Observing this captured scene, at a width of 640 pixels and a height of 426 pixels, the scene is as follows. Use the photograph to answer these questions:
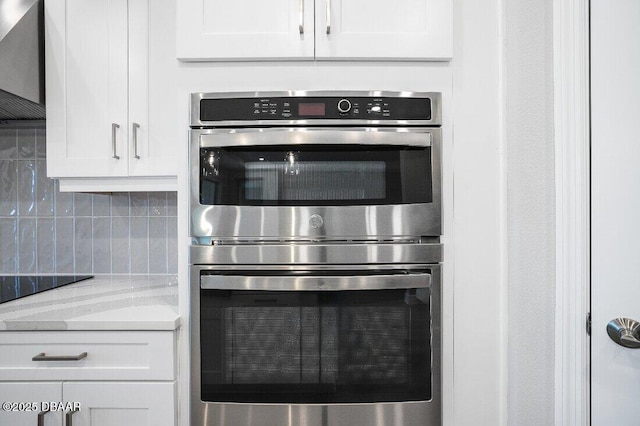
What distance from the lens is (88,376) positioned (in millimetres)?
1220

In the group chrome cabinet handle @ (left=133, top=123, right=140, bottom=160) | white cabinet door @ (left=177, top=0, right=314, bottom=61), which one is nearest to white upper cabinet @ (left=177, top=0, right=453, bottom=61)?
white cabinet door @ (left=177, top=0, right=314, bottom=61)

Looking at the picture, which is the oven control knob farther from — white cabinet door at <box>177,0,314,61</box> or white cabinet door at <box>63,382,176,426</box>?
white cabinet door at <box>63,382,176,426</box>

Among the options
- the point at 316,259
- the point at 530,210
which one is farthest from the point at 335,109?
the point at 530,210

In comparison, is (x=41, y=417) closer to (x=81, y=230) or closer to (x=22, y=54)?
(x=81, y=230)

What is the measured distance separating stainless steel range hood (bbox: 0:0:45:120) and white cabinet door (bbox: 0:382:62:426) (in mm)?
910

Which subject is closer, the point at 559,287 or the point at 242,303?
the point at 559,287

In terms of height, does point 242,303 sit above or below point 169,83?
below

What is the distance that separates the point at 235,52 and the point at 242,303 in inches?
28.5

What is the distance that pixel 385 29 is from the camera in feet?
4.13

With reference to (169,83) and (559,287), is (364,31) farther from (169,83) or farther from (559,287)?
(559,287)

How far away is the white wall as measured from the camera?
118 cm

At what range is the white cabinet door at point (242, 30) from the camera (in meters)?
1.25

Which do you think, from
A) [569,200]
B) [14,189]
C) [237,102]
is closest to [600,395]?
[569,200]

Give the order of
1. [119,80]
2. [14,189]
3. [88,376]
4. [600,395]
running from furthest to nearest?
[14,189] < [119,80] < [88,376] < [600,395]
